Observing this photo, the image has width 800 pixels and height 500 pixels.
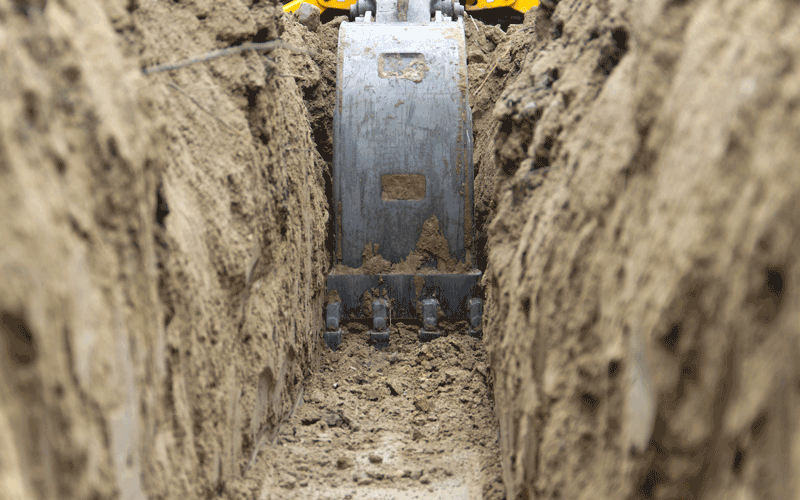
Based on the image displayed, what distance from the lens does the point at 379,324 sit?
2812 millimetres

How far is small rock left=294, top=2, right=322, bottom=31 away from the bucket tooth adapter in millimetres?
606

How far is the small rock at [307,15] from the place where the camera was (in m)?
3.30

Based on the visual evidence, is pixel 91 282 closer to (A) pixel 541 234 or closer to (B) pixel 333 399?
(A) pixel 541 234

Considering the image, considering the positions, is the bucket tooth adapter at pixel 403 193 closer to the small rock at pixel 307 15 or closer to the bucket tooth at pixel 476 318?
the bucket tooth at pixel 476 318

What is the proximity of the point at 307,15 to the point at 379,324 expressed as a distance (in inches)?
65.0

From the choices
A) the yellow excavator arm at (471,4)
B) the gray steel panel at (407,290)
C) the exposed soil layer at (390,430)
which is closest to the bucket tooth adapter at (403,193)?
the gray steel panel at (407,290)

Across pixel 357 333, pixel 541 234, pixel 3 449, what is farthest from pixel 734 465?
pixel 357 333

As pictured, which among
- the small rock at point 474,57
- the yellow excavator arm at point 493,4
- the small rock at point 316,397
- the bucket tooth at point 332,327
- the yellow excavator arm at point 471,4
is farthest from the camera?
the yellow excavator arm at point 493,4

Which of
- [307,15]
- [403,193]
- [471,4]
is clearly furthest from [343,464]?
[471,4]

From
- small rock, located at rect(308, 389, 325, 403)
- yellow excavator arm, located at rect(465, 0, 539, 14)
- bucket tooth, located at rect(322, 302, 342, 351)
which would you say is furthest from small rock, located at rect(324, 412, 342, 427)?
yellow excavator arm, located at rect(465, 0, 539, 14)

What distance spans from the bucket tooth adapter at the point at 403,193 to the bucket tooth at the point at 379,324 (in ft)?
0.15

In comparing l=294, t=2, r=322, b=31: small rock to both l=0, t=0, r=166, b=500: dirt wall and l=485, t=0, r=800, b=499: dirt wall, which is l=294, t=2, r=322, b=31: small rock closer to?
l=485, t=0, r=800, b=499: dirt wall

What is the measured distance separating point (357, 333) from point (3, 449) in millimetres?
2137

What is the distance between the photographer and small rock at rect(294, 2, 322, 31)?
10.8 feet
